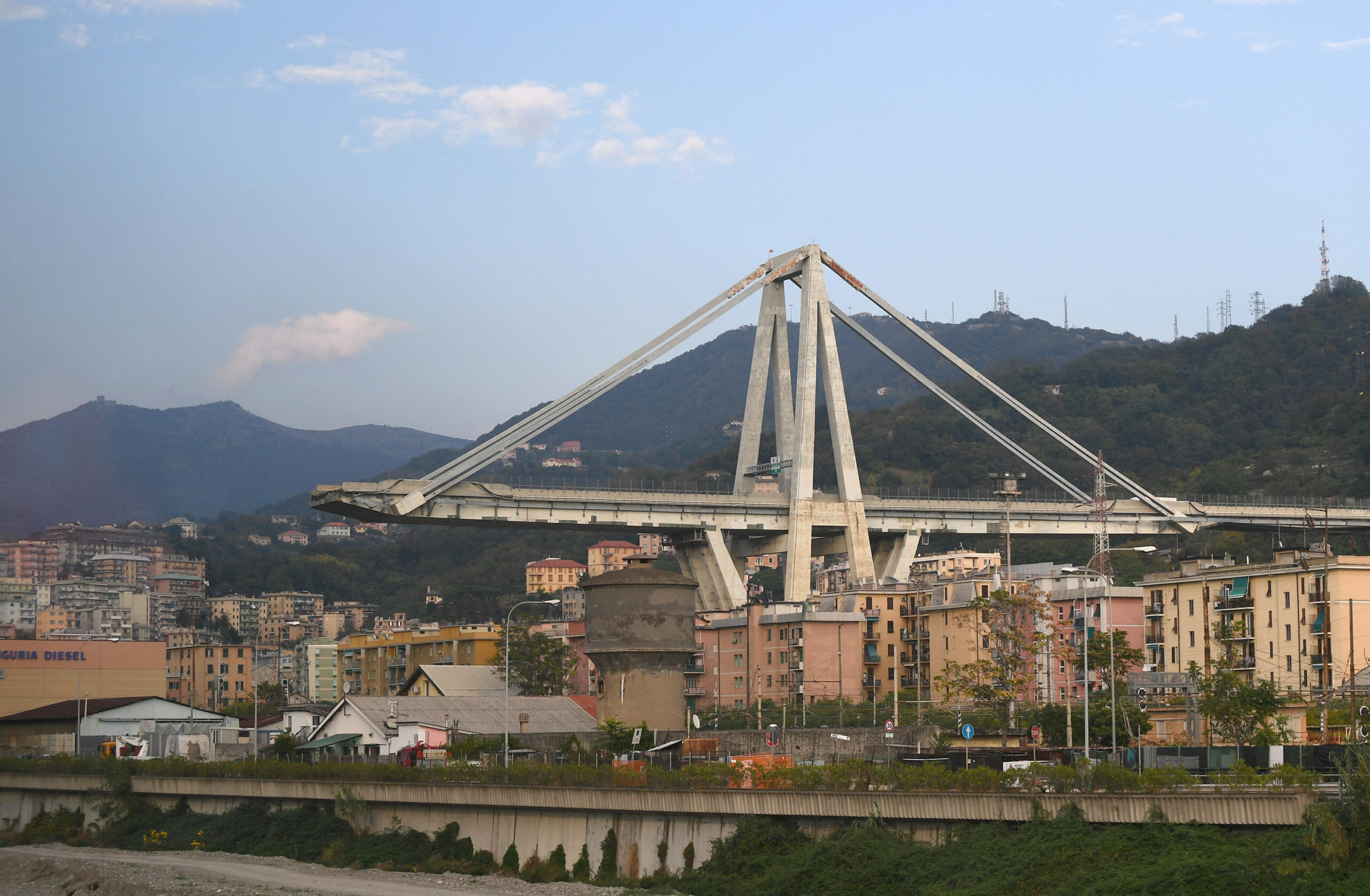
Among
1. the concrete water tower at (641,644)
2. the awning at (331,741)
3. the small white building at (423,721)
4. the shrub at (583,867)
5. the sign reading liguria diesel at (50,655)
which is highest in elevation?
the concrete water tower at (641,644)

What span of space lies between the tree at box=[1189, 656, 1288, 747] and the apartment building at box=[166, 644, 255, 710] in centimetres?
9409

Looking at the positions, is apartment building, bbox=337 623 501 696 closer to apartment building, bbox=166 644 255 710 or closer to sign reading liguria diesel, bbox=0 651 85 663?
apartment building, bbox=166 644 255 710

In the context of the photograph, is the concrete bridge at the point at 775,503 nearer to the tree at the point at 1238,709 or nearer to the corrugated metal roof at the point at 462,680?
the corrugated metal roof at the point at 462,680

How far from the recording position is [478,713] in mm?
65312

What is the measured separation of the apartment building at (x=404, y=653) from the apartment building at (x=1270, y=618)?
38.7 meters

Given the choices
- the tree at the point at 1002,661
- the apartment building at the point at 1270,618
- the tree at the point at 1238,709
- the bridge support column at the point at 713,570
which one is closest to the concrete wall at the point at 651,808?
the tree at the point at 1238,709

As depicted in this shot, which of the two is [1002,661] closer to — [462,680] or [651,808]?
[651,808]

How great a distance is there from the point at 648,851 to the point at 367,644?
78058 millimetres

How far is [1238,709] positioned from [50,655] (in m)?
69.1

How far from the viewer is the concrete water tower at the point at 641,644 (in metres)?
56.9

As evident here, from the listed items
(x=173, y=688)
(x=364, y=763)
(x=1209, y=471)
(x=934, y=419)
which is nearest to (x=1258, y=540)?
(x=1209, y=471)

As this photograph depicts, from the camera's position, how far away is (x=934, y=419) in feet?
575

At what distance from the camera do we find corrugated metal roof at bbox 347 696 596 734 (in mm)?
62062

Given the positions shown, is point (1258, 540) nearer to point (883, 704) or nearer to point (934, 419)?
point (934, 419)
